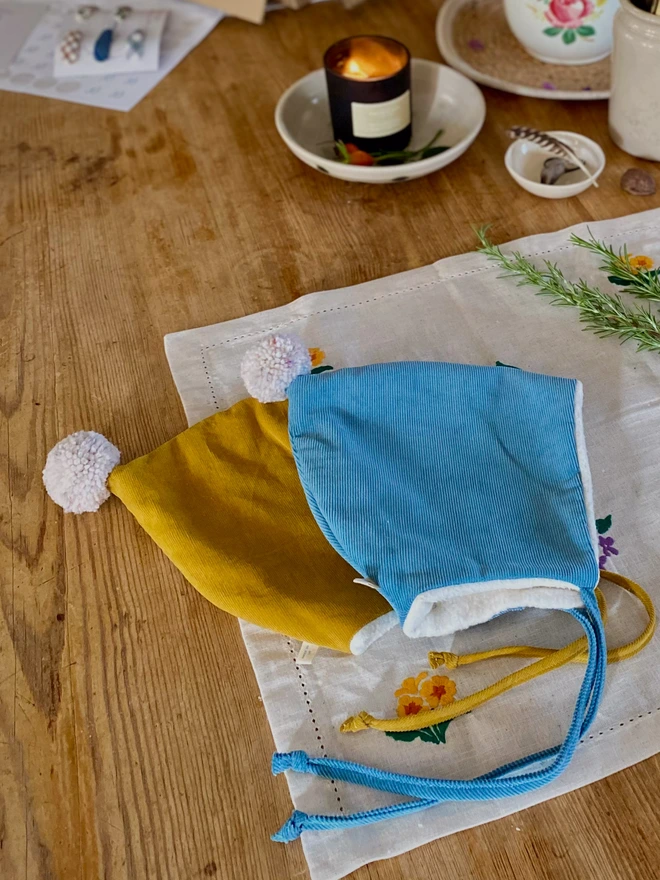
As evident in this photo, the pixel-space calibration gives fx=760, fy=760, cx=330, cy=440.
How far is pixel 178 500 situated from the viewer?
21.4 inches

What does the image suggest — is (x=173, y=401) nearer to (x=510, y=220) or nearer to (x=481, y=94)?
(x=510, y=220)

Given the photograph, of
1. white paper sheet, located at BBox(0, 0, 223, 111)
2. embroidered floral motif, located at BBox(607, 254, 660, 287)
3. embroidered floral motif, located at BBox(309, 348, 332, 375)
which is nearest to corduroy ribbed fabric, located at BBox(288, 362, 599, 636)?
embroidered floral motif, located at BBox(309, 348, 332, 375)

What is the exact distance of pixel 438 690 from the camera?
49 centimetres

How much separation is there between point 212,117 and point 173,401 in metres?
0.45

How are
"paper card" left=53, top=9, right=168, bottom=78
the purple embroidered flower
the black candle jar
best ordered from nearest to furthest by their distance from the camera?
1. the purple embroidered flower
2. the black candle jar
3. "paper card" left=53, top=9, right=168, bottom=78

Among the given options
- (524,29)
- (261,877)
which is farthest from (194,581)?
(524,29)

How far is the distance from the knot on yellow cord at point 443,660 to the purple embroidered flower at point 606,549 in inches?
5.1

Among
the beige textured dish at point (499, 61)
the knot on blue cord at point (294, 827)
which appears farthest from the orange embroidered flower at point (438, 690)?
the beige textured dish at point (499, 61)

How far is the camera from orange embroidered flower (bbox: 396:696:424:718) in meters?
0.48

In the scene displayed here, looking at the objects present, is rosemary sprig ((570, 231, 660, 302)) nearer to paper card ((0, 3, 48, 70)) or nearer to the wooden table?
the wooden table

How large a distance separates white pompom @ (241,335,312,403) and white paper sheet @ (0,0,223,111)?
0.53 meters

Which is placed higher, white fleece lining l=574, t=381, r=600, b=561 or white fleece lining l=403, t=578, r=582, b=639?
white fleece lining l=574, t=381, r=600, b=561

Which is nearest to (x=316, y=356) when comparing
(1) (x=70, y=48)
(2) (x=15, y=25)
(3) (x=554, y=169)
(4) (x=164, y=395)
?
(4) (x=164, y=395)

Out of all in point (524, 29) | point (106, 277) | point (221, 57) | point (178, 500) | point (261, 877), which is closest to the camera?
point (261, 877)
